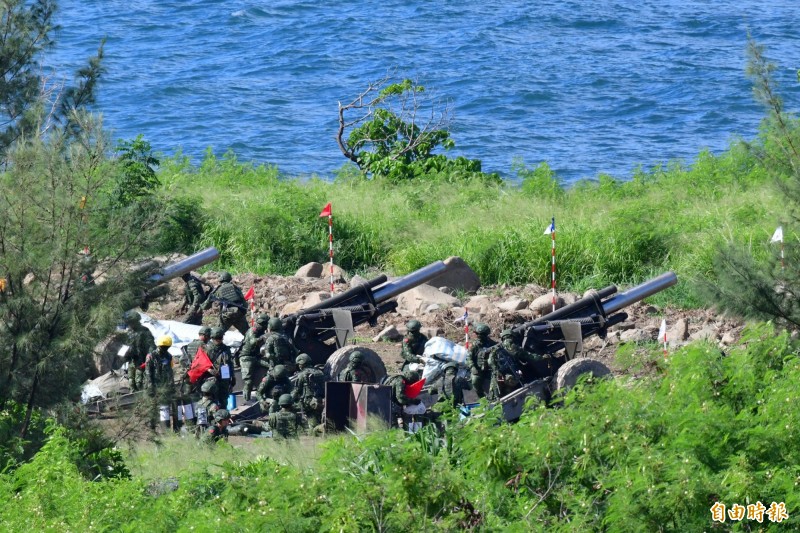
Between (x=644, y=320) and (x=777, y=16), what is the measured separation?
45.9 metres

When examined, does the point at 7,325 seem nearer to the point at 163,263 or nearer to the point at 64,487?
the point at 163,263

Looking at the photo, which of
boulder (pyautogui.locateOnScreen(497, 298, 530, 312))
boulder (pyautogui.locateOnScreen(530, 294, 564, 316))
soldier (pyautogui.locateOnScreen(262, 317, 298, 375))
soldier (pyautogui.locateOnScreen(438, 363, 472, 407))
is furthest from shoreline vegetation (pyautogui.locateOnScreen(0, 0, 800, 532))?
boulder (pyautogui.locateOnScreen(497, 298, 530, 312))

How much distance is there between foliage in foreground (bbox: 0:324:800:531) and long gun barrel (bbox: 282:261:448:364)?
7.16 m

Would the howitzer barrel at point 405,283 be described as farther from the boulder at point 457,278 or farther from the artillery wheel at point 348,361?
the boulder at point 457,278

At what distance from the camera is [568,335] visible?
1739 centimetres

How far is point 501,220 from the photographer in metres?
24.9

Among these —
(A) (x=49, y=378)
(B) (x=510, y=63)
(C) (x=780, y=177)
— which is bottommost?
(B) (x=510, y=63)

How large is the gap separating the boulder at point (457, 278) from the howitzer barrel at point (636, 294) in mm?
4148

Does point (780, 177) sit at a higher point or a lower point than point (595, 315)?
higher

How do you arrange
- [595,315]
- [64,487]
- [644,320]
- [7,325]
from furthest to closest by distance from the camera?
[644,320]
[595,315]
[7,325]
[64,487]

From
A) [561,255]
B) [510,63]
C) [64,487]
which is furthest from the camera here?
[510,63]

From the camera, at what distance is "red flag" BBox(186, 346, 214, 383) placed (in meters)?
16.7

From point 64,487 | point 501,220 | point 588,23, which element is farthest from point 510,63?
point 64,487

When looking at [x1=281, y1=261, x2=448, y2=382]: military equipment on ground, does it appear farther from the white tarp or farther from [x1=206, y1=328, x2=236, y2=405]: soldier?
[x1=206, y1=328, x2=236, y2=405]: soldier
